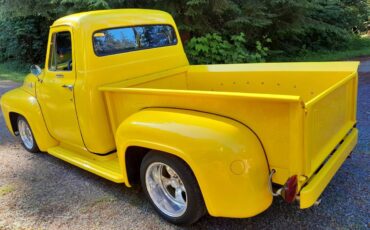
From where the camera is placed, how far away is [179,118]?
2.84m

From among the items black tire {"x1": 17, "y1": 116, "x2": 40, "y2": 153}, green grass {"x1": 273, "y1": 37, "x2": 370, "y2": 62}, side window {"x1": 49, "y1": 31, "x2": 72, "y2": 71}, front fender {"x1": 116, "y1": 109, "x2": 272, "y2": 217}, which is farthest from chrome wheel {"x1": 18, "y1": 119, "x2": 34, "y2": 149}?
green grass {"x1": 273, "y1": 37, "x2": 370, "y2": 62}

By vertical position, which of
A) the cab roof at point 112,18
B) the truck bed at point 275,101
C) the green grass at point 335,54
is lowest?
the green grass at point 335,54

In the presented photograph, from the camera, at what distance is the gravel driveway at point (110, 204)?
10.0ft

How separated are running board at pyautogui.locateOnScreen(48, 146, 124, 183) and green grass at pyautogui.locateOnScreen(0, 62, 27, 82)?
902cm

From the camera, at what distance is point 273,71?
12.5 ft

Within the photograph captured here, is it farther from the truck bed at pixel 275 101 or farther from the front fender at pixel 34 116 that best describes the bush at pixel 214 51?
the front fender at pixel 34 116

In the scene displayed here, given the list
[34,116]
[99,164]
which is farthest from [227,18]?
[99,164]

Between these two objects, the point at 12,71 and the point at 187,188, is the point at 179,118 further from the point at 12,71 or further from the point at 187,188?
the point at 12,71

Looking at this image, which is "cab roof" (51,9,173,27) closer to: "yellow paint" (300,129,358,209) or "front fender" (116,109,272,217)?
"front fender" (116,109,272,217)

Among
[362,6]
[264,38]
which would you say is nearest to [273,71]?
[264,38]

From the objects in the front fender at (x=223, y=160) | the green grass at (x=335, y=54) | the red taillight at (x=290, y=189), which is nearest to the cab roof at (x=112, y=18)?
the front fender at (x=223, y=160)

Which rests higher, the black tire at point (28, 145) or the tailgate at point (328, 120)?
the tailgate at point (328, 120)

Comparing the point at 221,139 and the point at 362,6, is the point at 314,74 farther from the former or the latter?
the point at 362,6

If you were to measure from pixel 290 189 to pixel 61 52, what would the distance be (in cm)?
294
